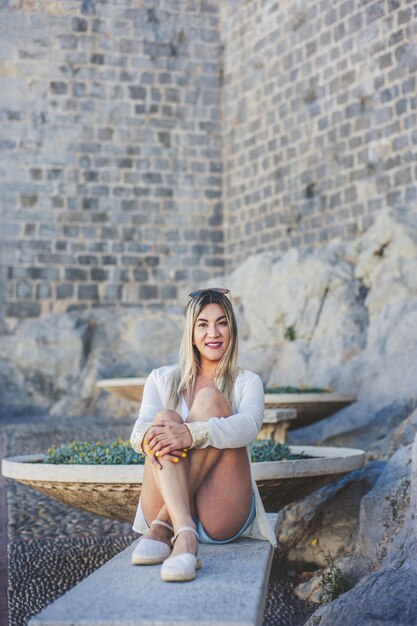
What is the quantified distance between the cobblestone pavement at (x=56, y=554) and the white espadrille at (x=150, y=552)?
3.66 feet

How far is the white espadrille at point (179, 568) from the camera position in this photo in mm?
2211

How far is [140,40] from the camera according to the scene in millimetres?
12391

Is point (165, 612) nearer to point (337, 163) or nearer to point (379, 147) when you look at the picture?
point (379, 147)

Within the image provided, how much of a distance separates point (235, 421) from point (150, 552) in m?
0.48

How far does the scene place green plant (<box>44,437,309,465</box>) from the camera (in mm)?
3812

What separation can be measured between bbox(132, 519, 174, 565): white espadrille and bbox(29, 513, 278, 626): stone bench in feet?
0.07

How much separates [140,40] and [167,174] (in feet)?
6.57

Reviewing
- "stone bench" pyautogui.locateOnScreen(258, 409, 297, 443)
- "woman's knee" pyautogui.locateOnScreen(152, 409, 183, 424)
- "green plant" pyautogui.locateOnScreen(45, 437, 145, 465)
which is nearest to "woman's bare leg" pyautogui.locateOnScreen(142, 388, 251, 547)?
"woman's knee" pyautogui.locateOnScreen(152, 409, 183, 424)

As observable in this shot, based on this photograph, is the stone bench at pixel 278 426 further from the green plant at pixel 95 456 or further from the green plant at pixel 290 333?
the green plant at pixel 290 333

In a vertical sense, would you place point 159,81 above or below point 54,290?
above

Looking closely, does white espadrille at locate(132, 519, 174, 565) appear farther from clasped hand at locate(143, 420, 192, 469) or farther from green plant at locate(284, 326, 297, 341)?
green plant at locate(284, 326, 297, 341)

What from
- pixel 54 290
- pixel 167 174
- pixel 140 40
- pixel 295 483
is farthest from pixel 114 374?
pixel 295 483

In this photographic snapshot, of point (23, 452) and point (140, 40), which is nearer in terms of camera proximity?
point (23, 452)

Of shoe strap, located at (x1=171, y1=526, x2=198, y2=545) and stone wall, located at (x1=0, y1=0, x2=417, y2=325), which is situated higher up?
stone wall, located at (x1=0, y1=0, x2=417, y2=325)
